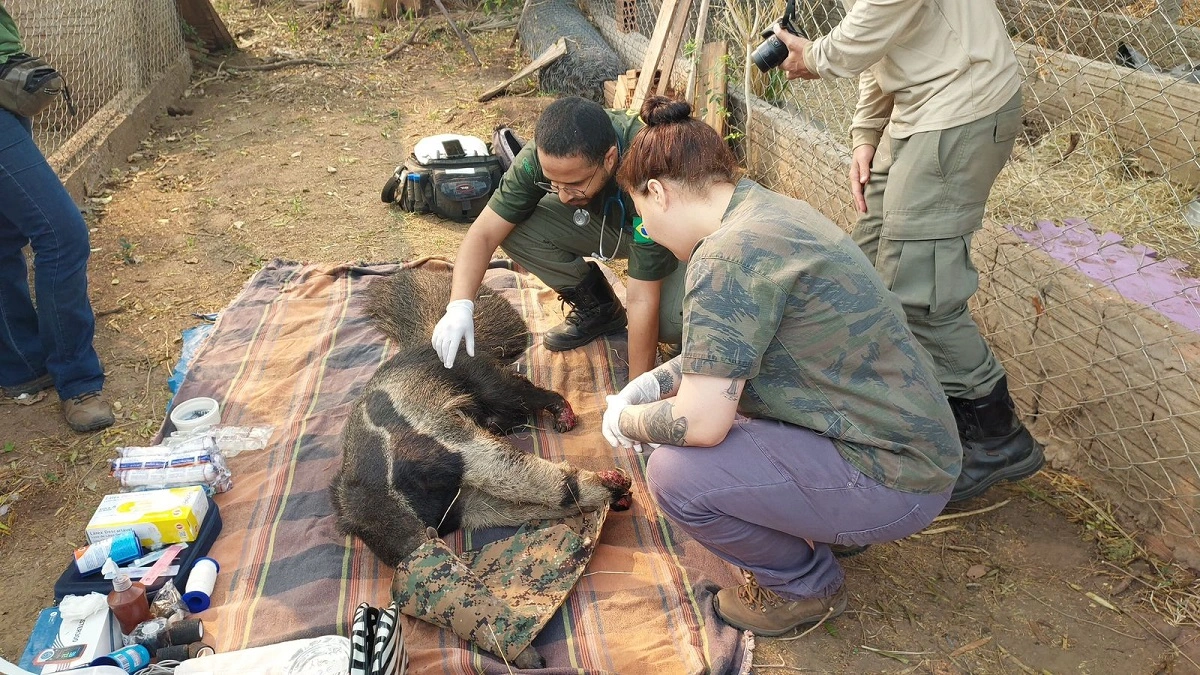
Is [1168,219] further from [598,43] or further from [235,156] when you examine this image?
[235,156]

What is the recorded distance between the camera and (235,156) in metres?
7.74

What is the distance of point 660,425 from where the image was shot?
8.74ft

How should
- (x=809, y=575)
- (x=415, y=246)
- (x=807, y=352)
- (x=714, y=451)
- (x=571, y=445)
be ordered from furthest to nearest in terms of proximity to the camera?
(x=415, y=246), (x=571, y=445), (x=809, y=575), (x=714, y=451), (x=807, y=352)

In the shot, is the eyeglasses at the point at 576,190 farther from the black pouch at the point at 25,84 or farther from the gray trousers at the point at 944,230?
the black pouch at the point at 25,84

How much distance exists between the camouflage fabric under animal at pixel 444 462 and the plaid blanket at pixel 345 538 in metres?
0.12

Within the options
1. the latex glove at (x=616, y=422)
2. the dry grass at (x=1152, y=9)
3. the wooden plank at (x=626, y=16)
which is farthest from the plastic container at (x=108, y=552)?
the wooden plank at (x=626, y=16)

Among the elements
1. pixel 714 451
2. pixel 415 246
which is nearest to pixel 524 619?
pixel 714 451

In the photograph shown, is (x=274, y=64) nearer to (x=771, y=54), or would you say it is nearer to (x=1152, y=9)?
(x=771, y=54)

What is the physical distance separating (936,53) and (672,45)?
3599mm

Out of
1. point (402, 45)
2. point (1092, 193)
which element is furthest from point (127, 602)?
point (402, 45)

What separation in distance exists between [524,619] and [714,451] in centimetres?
92

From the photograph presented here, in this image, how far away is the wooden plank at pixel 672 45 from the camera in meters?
6.30

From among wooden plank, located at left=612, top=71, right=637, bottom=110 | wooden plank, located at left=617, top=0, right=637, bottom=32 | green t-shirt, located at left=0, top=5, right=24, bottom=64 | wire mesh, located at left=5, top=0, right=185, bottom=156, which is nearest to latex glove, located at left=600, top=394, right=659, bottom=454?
green t-shirt, located at left=0, top=5, right=24, bottom=64

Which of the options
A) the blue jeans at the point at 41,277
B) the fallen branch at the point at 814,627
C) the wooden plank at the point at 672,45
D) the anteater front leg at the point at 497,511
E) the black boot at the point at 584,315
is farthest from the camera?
the wooden plank at the point at 672,45
